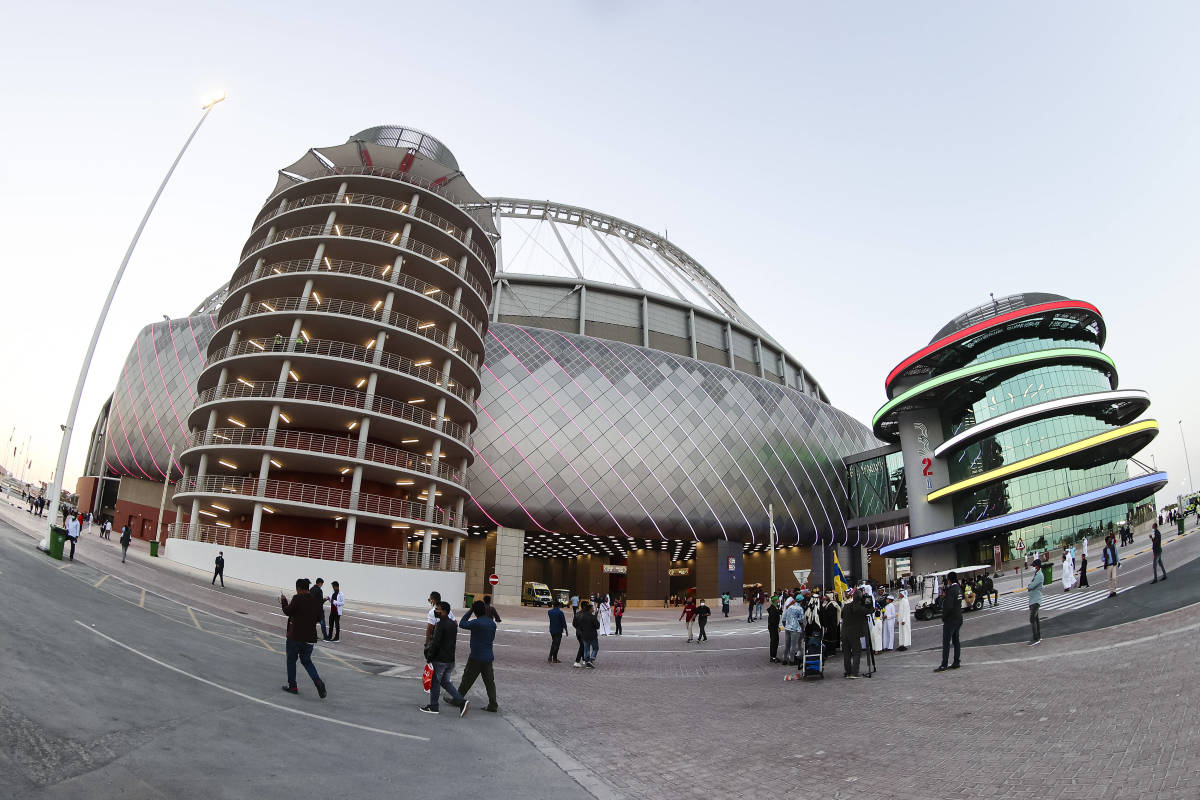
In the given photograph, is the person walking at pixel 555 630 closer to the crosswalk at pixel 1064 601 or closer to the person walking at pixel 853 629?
the person walking at pixel 853 629

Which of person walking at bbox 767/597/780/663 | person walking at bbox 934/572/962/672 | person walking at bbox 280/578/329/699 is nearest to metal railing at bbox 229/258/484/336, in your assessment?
person walking at bbox 767/597/780/663

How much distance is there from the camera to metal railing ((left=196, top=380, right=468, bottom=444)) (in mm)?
36125

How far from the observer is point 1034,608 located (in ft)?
48.1

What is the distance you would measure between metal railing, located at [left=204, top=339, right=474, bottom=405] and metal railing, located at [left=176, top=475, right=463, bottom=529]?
5106mm

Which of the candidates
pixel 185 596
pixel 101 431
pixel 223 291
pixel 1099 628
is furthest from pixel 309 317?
pixel 101 431

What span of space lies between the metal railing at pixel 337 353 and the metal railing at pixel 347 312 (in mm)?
1689

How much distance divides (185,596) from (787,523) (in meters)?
55.2

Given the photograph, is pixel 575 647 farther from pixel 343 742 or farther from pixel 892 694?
pixel 343 742

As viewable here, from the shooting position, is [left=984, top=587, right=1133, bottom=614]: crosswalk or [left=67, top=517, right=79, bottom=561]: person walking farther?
[left=67, top=517, right=79, bottom=561]: person walking

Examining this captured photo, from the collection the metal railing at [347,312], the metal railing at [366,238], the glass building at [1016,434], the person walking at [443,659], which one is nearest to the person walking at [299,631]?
the person walking at [443,659]

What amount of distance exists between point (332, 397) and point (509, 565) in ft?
65.1

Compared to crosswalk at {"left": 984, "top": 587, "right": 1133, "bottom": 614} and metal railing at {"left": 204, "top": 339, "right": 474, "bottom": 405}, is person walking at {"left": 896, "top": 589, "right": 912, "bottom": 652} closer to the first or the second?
crosswalk at {"left": 984, "top": 587, "right": 1133, "bottom": 614}

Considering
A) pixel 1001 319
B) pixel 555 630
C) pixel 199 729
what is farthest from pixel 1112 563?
pixel 1001 319

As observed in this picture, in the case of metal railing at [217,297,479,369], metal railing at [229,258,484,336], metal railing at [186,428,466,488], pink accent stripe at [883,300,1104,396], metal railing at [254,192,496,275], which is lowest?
metal railing at [186,428,466,488]
